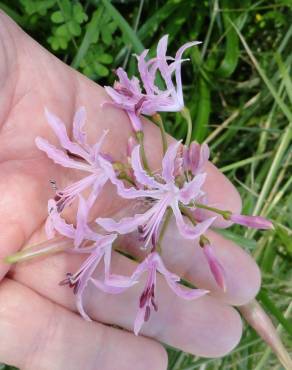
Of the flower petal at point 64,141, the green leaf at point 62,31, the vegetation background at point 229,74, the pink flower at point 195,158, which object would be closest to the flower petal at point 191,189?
the pink flower at point 195,158

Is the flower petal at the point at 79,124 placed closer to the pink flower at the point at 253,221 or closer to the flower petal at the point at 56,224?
the flower petal at the point at 56,224

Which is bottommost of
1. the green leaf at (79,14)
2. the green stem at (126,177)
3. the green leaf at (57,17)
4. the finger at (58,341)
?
the finger at (58,341)

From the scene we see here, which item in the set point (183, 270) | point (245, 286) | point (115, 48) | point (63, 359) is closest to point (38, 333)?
point (63, 359)

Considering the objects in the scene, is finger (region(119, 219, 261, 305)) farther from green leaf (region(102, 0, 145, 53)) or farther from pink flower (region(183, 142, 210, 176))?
green leaf (region(102, 0, 145, 53))

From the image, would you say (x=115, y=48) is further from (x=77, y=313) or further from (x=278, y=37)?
(x=77, y=313)

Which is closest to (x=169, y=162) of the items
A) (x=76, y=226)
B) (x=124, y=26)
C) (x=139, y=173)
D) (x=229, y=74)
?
(x=139, y=173)

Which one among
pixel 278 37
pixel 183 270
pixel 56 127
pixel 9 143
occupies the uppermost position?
pixel 278 37
